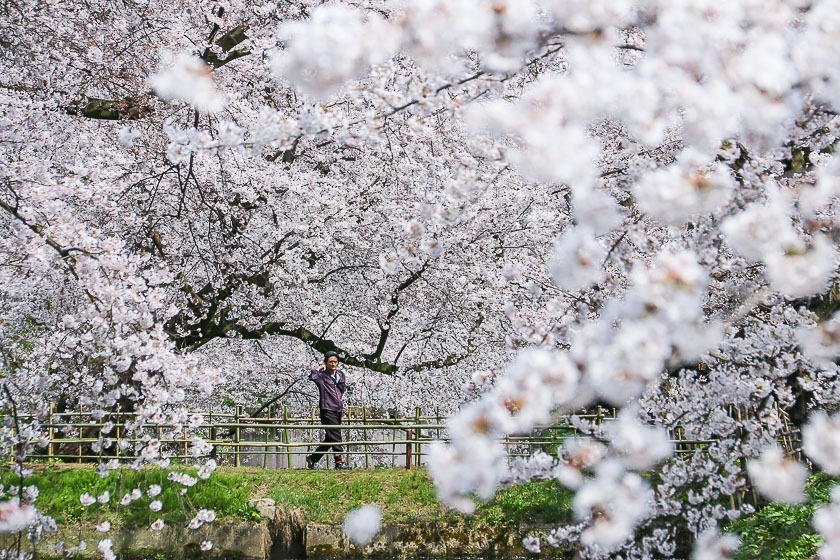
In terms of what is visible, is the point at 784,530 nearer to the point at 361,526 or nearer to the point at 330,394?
the point at 361,526

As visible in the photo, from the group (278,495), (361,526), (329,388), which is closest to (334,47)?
(361,526)

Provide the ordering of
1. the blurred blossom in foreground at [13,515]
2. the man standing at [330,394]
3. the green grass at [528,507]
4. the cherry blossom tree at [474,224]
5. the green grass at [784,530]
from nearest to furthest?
the cherry blossom tree at [474,224] → the blurred blossom in foreground at [13,515] → the green grass at [784,530] → the green grass at [528,507] → the man standing at [330,394]

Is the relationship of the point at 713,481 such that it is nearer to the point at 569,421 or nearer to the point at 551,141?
the point at 569,421

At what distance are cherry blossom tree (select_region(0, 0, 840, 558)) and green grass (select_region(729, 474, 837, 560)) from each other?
0.84 feet

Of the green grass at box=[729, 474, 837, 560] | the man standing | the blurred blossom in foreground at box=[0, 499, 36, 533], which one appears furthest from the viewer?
the man standing

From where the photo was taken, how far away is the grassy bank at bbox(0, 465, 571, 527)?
7695mm

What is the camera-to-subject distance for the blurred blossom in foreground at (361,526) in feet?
26.6

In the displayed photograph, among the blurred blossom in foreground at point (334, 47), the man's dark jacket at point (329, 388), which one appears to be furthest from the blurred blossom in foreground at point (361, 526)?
the blurred blossom in foreground at point (334, 47)

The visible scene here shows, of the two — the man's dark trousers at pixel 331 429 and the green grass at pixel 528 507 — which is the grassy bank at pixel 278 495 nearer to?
the green grass at pixel 528 507

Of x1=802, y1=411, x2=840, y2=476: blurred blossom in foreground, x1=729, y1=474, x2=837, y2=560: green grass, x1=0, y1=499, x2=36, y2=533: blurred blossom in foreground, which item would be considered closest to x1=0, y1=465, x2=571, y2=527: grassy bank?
x1=729, y1=474, x2=837, y2=560: green grass

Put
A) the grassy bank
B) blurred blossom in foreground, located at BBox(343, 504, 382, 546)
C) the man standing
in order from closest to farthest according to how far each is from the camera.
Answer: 1. the grassy bank
2. blurred blossom in foreground, located at BBox(343, 504, 382, 546)
3. the man standing

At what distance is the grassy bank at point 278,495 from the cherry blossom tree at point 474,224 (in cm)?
101

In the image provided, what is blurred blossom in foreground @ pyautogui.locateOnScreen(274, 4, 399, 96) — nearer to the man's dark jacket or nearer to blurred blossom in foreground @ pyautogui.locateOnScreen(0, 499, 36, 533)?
blurred blossom in foreground @ pyautogui.locateOnScreen(0, 499, 36, 533)

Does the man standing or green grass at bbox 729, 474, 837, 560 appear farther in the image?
the man standing
